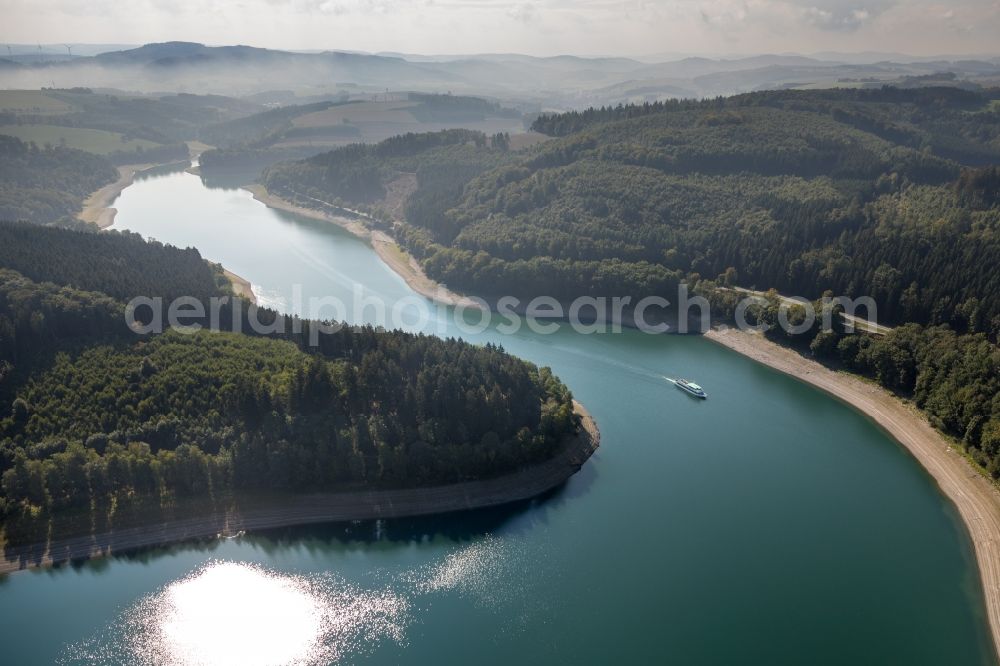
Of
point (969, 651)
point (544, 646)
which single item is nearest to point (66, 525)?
point (544, 646)

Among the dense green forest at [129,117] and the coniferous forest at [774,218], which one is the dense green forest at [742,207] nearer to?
the coniferous forest at [774,218]

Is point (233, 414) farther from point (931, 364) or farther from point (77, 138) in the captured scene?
point (77, 138)

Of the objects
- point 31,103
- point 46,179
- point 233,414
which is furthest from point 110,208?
point 233,414

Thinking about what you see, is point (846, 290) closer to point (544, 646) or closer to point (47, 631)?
point (544, 646)

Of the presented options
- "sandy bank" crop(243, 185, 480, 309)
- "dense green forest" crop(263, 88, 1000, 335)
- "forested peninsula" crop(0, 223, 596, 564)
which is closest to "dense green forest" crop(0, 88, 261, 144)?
"sandy bank" crop(243, 185, 480, 309)

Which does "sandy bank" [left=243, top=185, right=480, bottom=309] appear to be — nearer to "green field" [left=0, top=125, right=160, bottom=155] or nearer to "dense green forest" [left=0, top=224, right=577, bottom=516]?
"dense green forest" [left=0, top=224, right=577, bottom=516]
